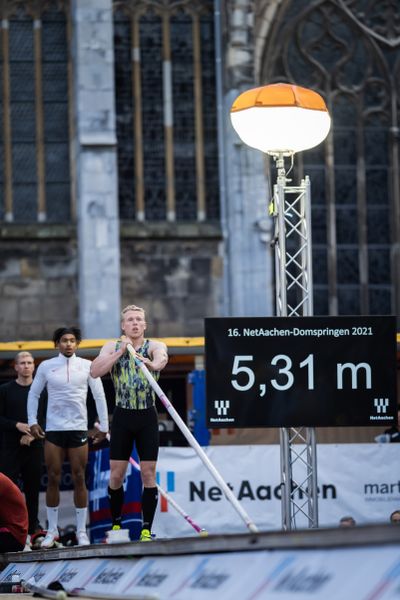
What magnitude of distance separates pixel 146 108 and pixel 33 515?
40.7ft

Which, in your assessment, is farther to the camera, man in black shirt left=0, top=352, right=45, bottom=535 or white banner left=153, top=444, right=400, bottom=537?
white banner left=153, top=444, right=400, bottom=537

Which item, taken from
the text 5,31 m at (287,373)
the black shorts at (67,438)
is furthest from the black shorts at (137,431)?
the black shorts at (67,438)

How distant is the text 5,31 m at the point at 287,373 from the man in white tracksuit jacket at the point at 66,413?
1.84 m

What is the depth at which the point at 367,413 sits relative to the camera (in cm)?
1048

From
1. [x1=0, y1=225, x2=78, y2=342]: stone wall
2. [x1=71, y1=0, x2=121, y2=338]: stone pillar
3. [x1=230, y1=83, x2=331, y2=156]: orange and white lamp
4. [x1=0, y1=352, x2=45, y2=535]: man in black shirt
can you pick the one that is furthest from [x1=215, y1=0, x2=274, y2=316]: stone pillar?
[x1=230, y1=83, x2=331, y2=156]: orange and white lamp

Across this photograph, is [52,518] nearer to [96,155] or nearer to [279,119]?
[279,119]

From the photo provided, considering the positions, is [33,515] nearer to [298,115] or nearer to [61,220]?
[298,115]

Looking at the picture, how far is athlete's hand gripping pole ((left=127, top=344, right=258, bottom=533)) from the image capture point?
8898mm

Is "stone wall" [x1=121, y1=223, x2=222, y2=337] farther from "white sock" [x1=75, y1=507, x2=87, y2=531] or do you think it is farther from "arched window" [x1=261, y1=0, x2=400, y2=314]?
"white sock" [x1=75, y1=507, x2=87, y2=531]

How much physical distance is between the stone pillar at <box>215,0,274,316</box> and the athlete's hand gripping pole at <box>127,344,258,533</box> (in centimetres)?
1334

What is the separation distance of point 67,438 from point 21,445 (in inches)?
33.0

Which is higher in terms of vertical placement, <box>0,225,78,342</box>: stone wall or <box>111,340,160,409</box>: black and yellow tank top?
<box>0,225,78,342</box>: stone wall

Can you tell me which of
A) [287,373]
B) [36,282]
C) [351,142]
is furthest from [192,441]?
[351,142]

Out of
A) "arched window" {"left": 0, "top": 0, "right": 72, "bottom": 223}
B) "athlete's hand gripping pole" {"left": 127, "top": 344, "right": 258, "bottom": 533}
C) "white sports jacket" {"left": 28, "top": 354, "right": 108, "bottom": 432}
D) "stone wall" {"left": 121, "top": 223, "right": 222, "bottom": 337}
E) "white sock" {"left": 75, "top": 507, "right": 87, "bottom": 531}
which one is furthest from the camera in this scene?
"arched window" {"left": 0, "top": 0, "right": 72, "bottom": 223}
